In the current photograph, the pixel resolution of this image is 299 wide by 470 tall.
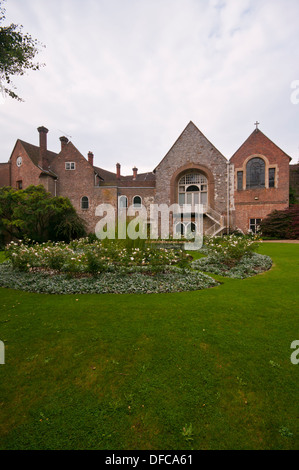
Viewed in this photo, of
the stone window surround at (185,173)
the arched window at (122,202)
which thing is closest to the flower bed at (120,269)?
the stone window surround at (185,173)

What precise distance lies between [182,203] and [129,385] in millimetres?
25082

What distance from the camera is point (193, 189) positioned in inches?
1048

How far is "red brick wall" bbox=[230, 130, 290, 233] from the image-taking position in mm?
24219

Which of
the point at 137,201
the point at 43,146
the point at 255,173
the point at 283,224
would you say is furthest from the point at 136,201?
the point at 283,224

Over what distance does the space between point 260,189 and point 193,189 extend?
730 centimetres

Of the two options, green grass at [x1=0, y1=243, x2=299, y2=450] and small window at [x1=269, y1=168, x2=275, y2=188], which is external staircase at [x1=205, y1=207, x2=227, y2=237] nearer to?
small window at [x1=269, y1=168, x2=275, y2=188]

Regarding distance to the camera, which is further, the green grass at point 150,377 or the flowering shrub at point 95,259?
the flowering shrub at point 95,259

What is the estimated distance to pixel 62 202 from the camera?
2473cm

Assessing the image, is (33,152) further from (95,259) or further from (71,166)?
(95,259)

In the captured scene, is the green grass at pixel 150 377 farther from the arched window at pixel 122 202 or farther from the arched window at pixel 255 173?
the arched window at pixel 122 202

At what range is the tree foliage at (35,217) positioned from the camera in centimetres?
2181

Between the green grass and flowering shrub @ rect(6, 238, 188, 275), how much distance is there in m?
2.83
